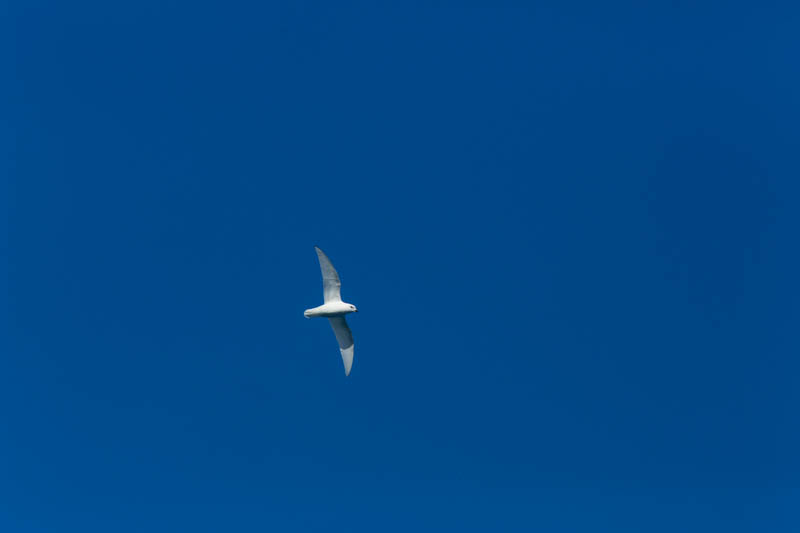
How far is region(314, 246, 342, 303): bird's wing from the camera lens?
41312mm

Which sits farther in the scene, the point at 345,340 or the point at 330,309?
the point at 345,340

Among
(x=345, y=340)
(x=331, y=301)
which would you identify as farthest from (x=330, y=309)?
(x=345, y=340)

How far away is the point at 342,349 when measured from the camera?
147 feet

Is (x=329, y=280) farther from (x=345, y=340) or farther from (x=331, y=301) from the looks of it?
(x=345, y=340)

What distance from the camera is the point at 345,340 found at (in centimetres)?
4466

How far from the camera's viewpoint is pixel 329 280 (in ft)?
138

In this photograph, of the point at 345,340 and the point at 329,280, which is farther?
the point at 345,340

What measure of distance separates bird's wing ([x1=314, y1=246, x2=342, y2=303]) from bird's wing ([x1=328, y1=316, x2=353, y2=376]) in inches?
73.5

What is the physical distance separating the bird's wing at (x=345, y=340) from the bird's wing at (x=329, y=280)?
1867mm

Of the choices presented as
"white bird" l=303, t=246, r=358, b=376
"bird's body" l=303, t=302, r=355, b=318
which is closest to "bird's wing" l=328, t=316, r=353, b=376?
"white bird" l=303, t=246, r=358, b=376

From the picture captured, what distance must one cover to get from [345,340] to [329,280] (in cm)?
465

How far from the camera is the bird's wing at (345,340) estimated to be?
144 feet

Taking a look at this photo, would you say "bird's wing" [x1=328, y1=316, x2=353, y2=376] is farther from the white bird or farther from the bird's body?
the bird's body

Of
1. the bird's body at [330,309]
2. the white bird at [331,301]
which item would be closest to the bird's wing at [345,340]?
the white bird at [331,301]
